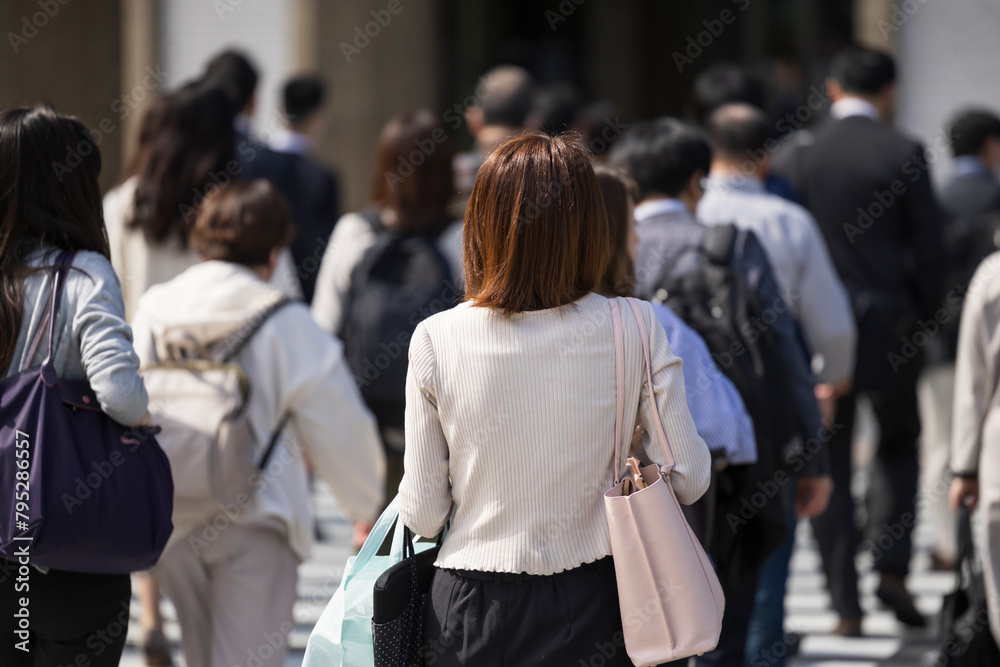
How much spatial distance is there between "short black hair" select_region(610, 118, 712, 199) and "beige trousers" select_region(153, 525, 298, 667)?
160 cm

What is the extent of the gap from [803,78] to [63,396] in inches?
543

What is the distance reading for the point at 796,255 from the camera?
480cm

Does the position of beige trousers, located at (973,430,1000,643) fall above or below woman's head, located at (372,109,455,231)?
below

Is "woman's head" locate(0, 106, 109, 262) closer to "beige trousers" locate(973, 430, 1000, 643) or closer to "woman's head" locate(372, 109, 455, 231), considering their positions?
"woman's head" locate(372, 109, 455, 231)

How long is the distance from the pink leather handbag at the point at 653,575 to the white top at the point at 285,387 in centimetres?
142

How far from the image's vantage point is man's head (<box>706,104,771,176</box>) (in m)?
4.96

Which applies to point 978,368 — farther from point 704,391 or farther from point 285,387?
point 285,387

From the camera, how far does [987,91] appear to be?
980 centimetres

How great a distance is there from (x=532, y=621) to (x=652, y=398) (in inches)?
20.1

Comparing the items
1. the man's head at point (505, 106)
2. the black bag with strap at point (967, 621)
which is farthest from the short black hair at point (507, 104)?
the black bag with strap at point (967, 621)
